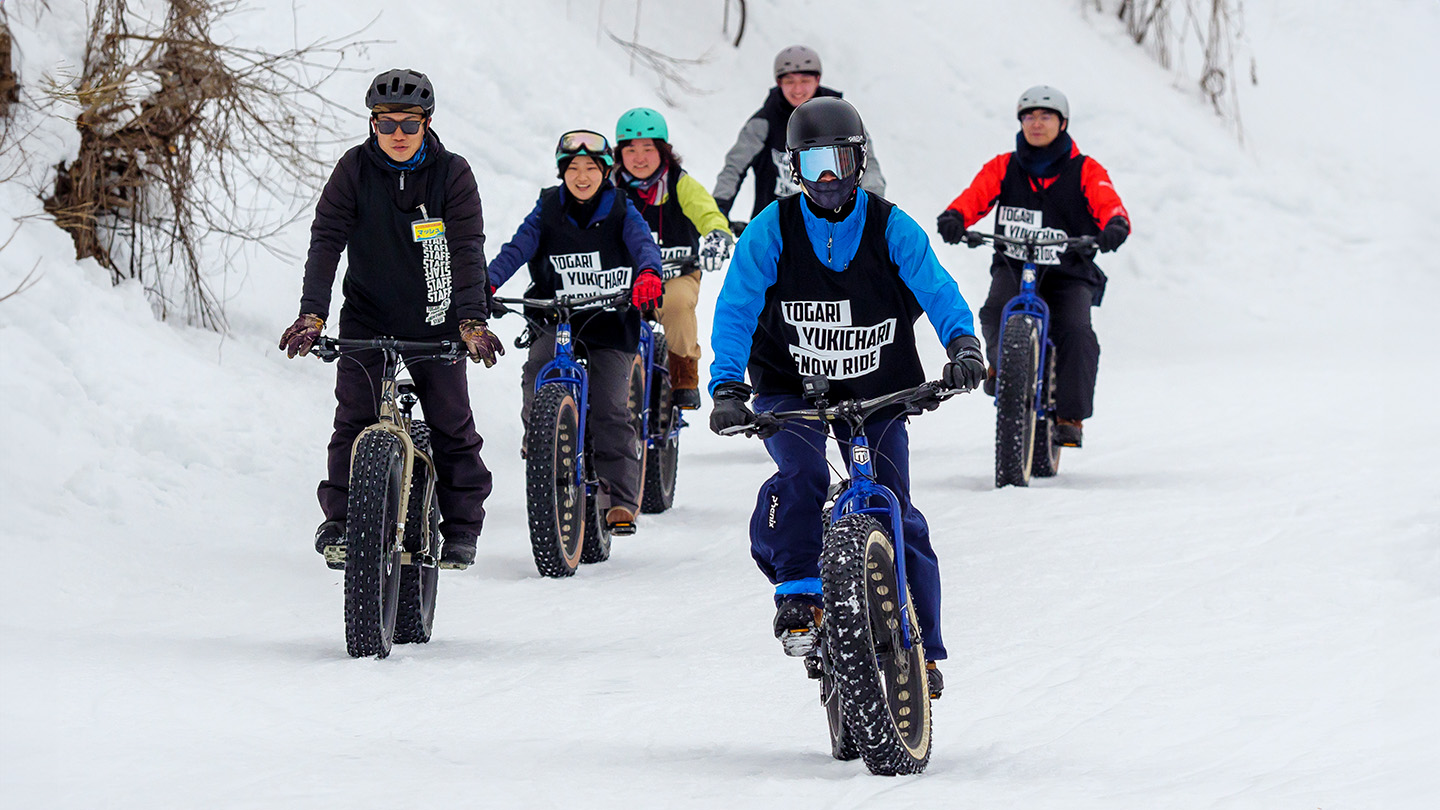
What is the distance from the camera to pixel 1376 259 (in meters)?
21.7

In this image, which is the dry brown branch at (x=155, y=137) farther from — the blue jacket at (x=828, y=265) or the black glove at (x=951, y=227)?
the blue jacket at (x=828, y=265)

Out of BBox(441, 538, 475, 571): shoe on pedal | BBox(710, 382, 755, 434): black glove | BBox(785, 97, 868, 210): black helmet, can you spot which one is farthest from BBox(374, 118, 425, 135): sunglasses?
BBox(710, 382, 755, 434): black glove

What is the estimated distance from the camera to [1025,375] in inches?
397

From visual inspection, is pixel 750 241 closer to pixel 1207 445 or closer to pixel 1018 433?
pixel 1018 433

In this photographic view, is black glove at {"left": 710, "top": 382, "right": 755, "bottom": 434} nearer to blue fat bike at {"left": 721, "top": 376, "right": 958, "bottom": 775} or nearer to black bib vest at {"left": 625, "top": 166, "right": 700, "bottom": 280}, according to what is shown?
blue fat bike at {"left": 721, "top": 376, "right": 958, "bottom": 775}

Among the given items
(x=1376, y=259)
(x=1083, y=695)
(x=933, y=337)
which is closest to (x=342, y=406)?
(x=1083, y=695)

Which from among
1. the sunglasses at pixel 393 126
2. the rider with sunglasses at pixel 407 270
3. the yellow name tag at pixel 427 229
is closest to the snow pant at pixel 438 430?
the rider with sunglasses at pixel 407 270

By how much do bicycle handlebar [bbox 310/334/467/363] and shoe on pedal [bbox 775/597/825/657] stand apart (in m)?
1.96

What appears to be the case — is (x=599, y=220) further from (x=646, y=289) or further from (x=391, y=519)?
(x=391, y=519)

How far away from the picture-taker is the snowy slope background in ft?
15.7

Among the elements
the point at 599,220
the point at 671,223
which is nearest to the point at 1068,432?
the point at 671,223

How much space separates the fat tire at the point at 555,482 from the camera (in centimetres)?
802

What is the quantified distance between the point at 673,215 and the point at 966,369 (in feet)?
19.2

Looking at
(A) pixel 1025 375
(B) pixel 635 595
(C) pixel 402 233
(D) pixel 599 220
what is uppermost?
(C) pixel 402 233
